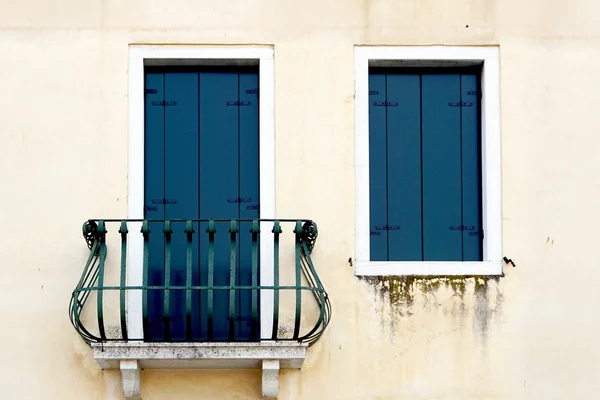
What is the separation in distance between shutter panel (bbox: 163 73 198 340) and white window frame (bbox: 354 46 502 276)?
1.26 meters

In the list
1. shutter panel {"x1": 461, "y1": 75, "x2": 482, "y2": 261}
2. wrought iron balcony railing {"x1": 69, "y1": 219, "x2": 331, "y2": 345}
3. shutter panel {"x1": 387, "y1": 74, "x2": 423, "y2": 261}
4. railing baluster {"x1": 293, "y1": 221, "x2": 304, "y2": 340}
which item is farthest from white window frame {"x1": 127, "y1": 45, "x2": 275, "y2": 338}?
shutter panel {"x1": 461, "y1": 75, "x2": 482, "y2": 261}

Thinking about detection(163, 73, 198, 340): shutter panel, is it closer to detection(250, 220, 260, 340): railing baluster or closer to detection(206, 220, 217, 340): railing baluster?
detection(206, 220, 217, 340): railing baluster

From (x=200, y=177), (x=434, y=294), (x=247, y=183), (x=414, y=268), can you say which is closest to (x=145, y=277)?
(x=200, y=177)

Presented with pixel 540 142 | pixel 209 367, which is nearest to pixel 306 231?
pixel 209 367

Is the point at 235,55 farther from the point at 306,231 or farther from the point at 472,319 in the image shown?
the point at 472,319

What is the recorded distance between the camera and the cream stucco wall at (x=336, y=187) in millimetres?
10875

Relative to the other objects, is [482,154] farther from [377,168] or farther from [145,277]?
[145,277]

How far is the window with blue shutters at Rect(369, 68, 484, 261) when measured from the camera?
1123 cm

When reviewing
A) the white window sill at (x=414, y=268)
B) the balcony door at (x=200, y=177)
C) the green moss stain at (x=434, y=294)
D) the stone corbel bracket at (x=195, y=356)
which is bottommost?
the stone corbel bracket at (x=195, y=356)

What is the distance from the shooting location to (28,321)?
10891 mm

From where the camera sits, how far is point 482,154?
11289 millimetres

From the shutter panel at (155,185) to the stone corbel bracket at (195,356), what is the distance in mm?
541

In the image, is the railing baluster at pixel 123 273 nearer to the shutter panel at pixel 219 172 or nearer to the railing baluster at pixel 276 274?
the shutter panel at pixel 219 172

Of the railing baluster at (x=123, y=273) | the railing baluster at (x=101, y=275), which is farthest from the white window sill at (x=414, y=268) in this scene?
the railing baluster at (x=101, y=275)
